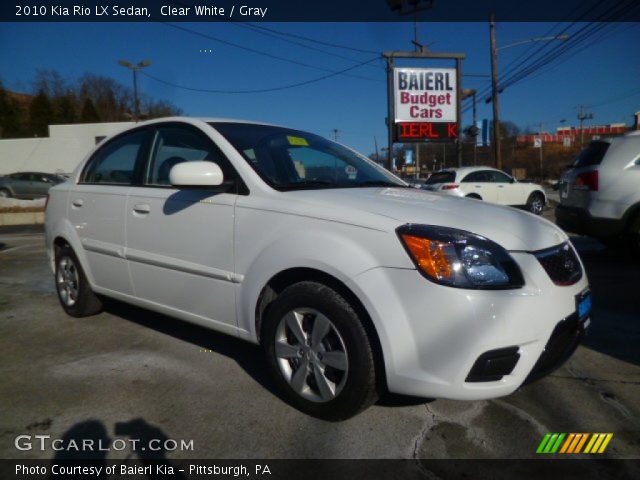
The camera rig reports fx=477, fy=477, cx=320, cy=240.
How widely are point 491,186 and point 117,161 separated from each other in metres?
13.1

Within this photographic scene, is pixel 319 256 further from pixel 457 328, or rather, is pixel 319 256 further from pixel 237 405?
pixel 237 405

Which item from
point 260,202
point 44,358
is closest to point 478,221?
point 260,202

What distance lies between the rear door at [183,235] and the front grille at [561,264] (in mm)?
1629

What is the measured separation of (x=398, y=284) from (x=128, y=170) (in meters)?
2.48

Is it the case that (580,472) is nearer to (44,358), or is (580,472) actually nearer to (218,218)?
(218,218)

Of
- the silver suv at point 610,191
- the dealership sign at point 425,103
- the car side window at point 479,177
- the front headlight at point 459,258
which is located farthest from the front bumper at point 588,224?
the dealership sign at point 425,103

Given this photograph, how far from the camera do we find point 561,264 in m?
2.38

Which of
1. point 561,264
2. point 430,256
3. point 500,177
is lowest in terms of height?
point 561,264

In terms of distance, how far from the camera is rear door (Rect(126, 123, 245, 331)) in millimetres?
2826

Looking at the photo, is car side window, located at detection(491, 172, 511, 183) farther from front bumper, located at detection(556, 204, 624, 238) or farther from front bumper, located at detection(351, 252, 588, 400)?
front bumper, located at detection(351, 252, 588, 400)

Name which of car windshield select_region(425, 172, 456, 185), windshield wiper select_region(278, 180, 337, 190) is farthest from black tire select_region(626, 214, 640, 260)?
car windshield select_region(425, 172, 456, 185)

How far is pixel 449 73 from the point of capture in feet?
53.1

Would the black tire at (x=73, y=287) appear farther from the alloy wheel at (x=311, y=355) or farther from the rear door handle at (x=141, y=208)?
the alloy wheel at (x=311, y=355)

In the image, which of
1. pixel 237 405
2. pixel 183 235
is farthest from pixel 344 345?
pixel 183 235
